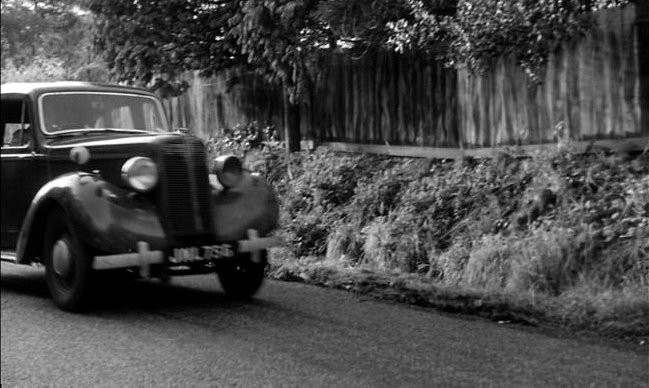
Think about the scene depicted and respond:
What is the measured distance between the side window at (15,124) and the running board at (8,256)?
1030mm

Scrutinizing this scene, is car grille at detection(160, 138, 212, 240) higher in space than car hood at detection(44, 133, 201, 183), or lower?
lower

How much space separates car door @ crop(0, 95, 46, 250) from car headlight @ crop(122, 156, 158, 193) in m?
1.16

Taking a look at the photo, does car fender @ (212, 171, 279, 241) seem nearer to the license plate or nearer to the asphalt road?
the license plate

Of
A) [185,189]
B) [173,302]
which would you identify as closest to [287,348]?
[185,189]

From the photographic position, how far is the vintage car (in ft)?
23.5

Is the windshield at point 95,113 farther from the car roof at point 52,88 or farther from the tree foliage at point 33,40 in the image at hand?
the tree foliage at point 33,40

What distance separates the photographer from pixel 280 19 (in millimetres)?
10195

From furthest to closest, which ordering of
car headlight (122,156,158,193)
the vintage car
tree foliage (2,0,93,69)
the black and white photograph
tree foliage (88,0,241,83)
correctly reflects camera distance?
tree foliage (2,0,93,69)
tree foliage (88,0,241,83)
car headlight (122,156,158,193)
the vintage car
the black and white photograph

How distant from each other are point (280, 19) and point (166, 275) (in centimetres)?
407

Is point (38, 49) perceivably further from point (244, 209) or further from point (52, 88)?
point (244, 209)

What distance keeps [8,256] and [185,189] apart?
6.74 ft

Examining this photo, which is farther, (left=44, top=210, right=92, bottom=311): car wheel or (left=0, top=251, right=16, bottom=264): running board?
(left=0, top=251, right=16, bottom=264): running board

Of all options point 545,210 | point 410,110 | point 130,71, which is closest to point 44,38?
point 130,71

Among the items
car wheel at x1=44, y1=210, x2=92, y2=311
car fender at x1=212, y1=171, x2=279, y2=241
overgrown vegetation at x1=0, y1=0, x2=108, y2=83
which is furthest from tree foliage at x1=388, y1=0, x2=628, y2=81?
overgrown vegetation at x1=0, y1=0, x2=108, y2=83
